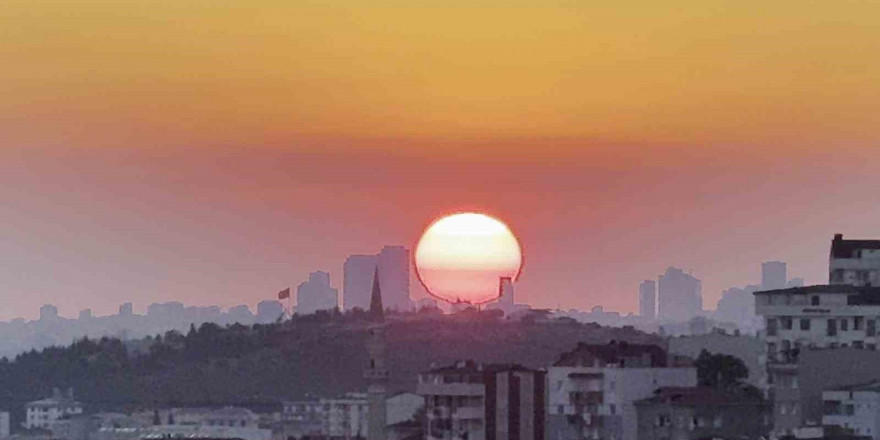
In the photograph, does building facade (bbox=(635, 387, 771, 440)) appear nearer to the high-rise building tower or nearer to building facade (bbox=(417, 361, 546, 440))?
building facade (bbox=(417, 361, 546, 440))

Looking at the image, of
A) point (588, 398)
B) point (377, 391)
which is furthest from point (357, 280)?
point (588, 398)

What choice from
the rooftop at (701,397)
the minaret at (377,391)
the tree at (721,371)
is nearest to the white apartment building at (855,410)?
the rooftop at (701,397)

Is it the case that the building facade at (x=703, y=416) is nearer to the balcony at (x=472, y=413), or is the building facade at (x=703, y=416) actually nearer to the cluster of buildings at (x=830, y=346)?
the cluster of buildings at (x=830, y=346)

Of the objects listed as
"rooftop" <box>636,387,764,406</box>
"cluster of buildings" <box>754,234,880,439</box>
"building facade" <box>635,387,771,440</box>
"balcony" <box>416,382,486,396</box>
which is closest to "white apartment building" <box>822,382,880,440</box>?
"cluster of buildings" <box>754,234,880,439</box>

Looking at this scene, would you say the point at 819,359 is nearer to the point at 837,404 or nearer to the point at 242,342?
the point at 837,404

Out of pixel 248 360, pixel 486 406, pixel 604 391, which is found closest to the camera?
pixel 604 391

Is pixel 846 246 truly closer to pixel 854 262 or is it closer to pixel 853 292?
pixel 854 262
